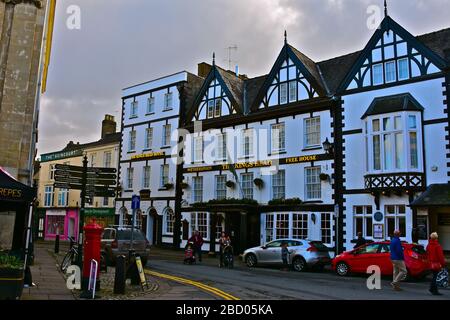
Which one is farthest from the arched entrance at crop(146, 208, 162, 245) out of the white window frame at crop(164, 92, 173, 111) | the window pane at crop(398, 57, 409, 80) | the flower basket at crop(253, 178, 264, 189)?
the window pane at crop(398, 57, 409, 80)

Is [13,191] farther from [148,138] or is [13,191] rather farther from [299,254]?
[148,138]

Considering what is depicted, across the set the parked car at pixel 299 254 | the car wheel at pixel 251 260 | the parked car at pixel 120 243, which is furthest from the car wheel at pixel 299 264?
the parked car at pixel 120 243

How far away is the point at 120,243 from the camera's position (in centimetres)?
1978

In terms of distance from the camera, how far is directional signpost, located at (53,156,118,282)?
13.4m

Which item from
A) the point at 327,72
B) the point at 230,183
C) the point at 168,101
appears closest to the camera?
the point at 327,72

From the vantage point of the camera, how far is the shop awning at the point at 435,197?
20469 mm

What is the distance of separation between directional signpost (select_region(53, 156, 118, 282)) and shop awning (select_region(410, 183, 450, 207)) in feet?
46.7

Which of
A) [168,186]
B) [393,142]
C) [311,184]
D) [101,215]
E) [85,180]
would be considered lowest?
[101,215]

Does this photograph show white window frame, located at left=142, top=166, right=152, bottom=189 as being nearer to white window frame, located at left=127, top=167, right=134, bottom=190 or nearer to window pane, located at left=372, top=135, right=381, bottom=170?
white window frame, located at left=127, top=167, right=134, bottom=190

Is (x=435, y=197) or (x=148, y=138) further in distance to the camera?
(x=148, y=138)

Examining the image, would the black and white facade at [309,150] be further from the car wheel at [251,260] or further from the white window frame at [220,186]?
the car wheel at [251,260]

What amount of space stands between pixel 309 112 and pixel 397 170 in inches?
257

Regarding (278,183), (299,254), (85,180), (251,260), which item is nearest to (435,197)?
(299,254)

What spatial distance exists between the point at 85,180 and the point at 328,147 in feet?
50.0
